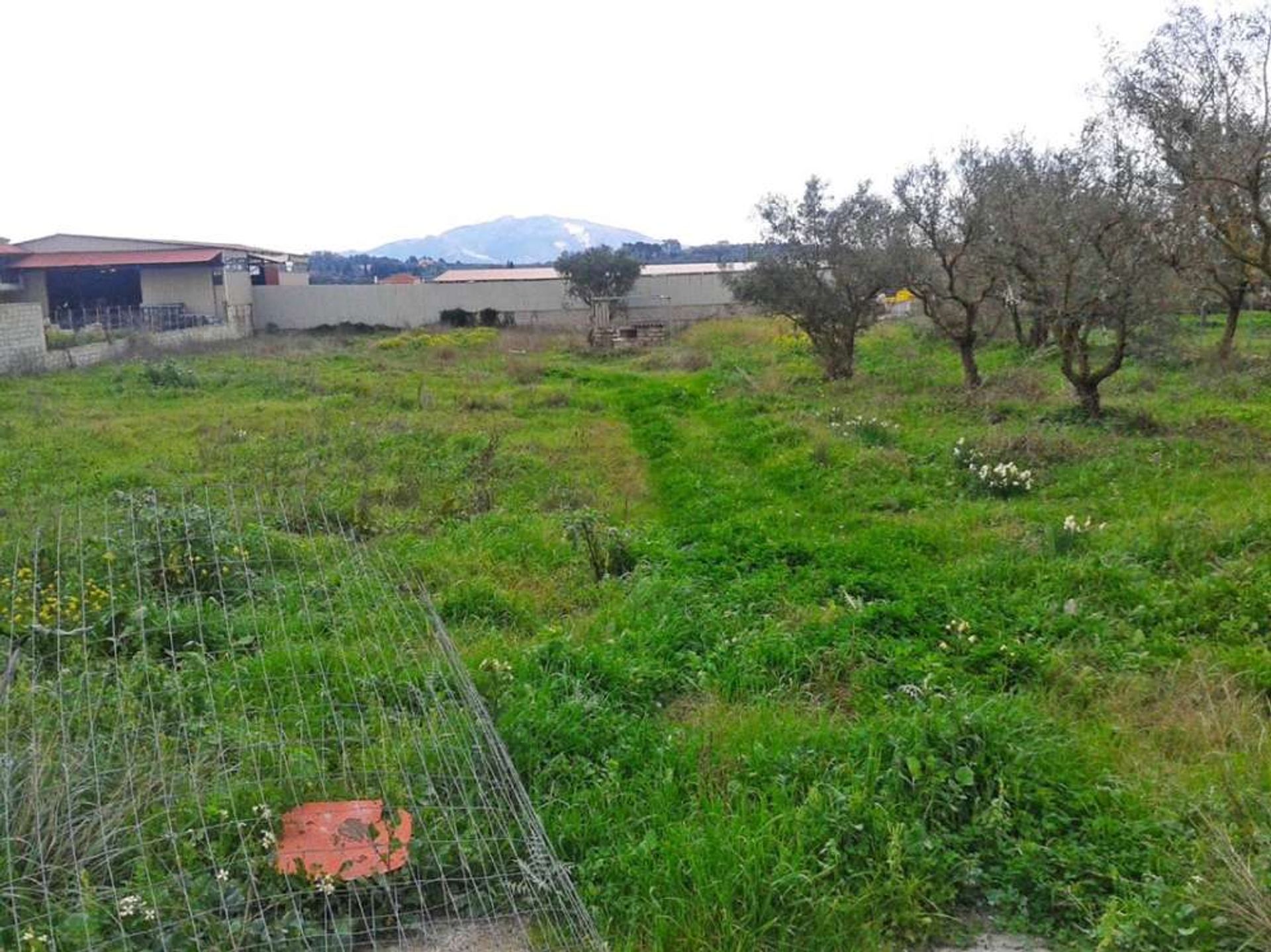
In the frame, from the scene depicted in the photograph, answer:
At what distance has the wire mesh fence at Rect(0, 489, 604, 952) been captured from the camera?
10.3ft

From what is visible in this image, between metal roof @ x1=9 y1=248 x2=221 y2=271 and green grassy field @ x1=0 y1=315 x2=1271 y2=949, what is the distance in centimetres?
2600

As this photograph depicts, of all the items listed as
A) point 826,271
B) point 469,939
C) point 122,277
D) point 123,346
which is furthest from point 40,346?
point 469,939

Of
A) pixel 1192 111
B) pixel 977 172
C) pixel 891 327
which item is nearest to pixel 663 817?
pixel 1192 111

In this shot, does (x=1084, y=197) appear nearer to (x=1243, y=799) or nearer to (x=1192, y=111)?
(x=1192, y=111)

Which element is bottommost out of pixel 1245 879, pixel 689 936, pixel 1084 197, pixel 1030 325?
pixel 689 936

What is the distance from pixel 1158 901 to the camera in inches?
121

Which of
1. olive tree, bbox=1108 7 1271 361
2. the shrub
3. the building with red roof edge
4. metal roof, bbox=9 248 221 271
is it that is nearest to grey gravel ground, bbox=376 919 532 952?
the shrub

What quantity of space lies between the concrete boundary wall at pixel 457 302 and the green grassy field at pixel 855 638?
2395 centimetres

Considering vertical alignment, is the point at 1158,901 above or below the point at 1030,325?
below

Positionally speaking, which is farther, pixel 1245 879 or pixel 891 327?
pixel 891 327

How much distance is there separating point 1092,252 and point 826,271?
6.76 metres

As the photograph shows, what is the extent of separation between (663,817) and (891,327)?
25939mm

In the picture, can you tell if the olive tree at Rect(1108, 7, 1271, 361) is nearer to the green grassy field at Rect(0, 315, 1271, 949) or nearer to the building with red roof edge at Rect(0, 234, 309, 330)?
the green grassy field at Rect(0, 315, 1271, 949)

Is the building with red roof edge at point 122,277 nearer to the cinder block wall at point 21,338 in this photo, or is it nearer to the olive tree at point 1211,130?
the cinder block wall at point 21,338
